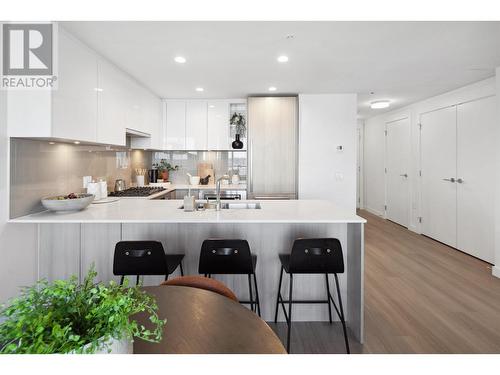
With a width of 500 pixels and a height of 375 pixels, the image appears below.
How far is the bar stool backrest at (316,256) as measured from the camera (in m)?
1.96

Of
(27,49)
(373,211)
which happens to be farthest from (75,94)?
(373,211)

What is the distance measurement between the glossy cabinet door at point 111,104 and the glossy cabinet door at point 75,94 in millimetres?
108

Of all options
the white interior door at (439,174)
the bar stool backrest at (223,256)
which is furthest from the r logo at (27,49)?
the white interior door at (439,174)

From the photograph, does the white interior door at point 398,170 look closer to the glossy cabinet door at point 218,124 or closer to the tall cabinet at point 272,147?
the tall cabinet at point 272,147

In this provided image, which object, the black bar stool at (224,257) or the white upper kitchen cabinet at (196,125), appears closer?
the black bar stool at (224,257)

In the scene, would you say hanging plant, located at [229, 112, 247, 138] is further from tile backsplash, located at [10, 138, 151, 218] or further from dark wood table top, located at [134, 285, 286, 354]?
dark wood table top, located at [134, 285, 286, 354]

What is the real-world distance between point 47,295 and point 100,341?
0.18m

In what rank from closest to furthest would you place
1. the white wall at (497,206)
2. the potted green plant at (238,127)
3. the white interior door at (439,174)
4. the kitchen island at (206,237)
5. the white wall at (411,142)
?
the kitchen island at (206,237), the white wall at (497,206), the white wall at (411,142), the white interior door at (439,174), the potted green plant at (238,127)

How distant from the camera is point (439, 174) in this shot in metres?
4.76

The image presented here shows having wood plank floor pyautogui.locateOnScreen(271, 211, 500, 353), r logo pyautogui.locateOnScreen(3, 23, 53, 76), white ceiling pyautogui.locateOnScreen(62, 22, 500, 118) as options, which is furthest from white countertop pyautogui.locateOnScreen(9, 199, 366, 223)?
white ceiling pyautogui.locateOnScreen(62, 22, 500, 118)

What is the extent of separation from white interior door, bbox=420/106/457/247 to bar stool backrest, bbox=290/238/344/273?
137 inches

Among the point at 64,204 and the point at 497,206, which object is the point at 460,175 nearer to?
the point at 497,206
